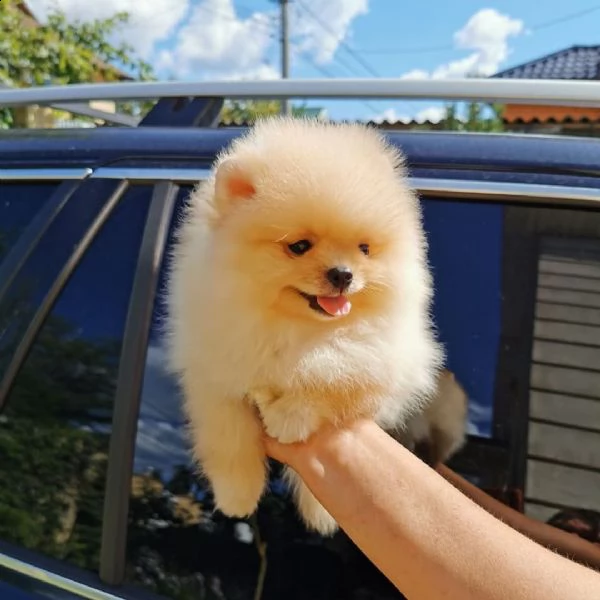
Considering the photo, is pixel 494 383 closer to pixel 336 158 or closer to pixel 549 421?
pixel 549 421

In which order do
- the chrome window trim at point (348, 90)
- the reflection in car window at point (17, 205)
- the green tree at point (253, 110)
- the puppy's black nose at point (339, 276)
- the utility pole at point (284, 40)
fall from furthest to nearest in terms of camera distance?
the utility pole at point (284, 40) < the green tree at point (253, 110) < the reflection in car window at point (17, 205) < the chrome window trim at point (348, 90) < the puppy's black nose at point (339, 276)

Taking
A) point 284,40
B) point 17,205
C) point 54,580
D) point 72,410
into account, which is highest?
point 284,40

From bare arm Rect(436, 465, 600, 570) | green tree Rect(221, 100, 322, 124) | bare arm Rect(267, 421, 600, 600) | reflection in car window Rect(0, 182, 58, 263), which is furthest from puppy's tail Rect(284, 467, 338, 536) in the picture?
reflection in car window Rect(0, 182, 58, 263)

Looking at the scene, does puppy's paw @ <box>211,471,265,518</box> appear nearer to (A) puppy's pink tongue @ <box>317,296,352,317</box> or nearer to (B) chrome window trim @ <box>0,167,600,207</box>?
(A) puppy's pink tongue @ <box>317,296,352,317</box>

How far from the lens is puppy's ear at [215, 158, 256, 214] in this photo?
1.35 metres

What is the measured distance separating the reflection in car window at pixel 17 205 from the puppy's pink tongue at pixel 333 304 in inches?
37.5

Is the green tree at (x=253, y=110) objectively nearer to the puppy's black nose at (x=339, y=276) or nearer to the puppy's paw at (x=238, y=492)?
the puppy's black nose at (x=339, y=276)

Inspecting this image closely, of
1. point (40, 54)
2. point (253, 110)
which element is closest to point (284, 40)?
point (40, 54)

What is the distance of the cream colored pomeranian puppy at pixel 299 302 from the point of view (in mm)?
1293

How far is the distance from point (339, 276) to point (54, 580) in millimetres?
991

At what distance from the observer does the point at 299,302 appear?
51.9 inches

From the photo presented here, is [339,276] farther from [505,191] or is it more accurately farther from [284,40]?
[284,40]

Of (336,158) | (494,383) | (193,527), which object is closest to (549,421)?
(494,383)

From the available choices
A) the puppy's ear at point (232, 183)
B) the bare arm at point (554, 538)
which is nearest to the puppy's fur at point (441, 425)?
the bare arm at point (554, 538)
